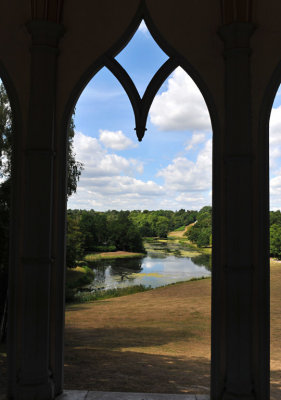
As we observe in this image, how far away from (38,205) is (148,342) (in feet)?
31.4

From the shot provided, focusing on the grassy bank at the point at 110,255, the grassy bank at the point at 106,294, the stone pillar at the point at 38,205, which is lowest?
the grassy bank at the point at 106,294

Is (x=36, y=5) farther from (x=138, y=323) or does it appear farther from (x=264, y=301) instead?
(x=138, y=323)

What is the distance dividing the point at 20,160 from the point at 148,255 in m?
31.0

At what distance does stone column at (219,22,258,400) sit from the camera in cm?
251

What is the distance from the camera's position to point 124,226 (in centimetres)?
3247

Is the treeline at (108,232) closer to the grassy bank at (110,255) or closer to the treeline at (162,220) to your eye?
the grassy bank at (110,255)

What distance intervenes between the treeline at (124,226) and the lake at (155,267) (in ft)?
4.99

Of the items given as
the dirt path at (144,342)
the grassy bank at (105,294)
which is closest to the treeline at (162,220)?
the grassy bank at (105,294)

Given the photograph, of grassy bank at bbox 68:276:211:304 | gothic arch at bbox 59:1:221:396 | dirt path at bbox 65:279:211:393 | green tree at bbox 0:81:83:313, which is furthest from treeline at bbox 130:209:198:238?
gothic arch at bbox 59:1:221:396

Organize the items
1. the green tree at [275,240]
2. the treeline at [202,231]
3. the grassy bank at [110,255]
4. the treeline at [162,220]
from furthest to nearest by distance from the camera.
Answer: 1. the treeline at [162,220]
2. the treeline at [202,231]
3. the grassy bank at [110,255]
4. the green tree at [275,240]

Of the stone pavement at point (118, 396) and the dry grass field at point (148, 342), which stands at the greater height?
the stone pavement at point (118, 396)

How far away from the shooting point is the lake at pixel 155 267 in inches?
1059

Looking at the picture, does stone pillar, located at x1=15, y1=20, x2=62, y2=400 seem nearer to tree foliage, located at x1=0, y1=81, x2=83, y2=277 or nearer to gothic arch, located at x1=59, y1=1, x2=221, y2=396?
gothic arch, located at x1=59, y1=1, x2=221, y2=396

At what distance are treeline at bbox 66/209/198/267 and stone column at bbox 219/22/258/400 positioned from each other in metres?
24.4
